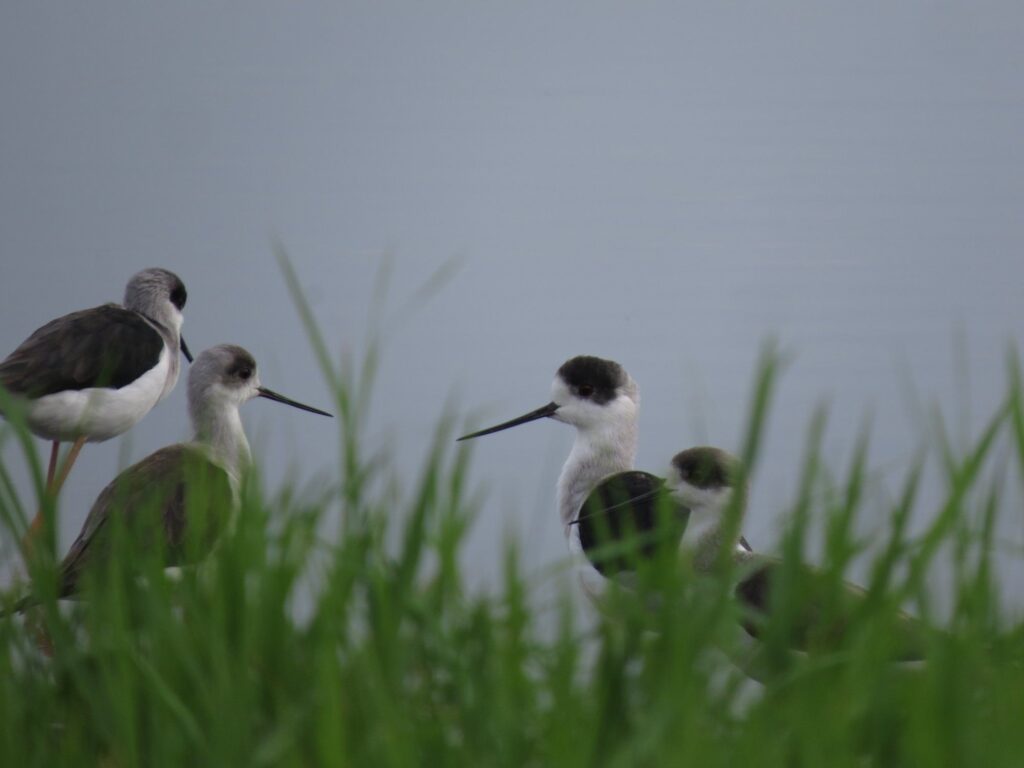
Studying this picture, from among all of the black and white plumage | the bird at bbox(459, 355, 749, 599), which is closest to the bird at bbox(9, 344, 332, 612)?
the black and white plumage

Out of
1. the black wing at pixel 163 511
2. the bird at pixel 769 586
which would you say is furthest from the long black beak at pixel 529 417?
the black wing at pixel 163 511

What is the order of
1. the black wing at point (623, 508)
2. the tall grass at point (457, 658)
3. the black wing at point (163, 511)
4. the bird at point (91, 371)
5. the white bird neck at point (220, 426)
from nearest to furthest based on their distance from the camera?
1. the tall grass at point (457, 658)
2. the black wing at point (163, 511)
3. the black wing at point (623, 508)
4. the white bird neck at point (220, 426)
5. the bird at point (91, 371)

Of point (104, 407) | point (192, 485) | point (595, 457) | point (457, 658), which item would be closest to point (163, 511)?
point (192, 485)

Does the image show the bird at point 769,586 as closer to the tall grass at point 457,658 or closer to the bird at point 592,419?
the tall grass at point 457,658

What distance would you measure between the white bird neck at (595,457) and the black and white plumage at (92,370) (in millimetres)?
2034

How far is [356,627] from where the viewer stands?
2738 mm

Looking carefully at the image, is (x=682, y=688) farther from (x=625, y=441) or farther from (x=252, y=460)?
(x=625, y=441)

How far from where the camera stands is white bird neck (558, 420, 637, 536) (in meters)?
6.21

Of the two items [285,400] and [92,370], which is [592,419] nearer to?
[285,400]

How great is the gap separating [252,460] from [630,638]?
2.96 feet

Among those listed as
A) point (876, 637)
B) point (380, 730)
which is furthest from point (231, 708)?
point (876, 637)

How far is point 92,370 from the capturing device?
21.7ft

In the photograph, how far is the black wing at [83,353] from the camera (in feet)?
21.3

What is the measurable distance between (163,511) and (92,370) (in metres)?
2.65
